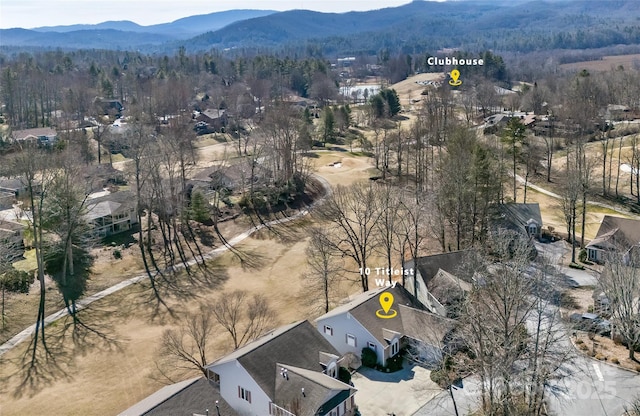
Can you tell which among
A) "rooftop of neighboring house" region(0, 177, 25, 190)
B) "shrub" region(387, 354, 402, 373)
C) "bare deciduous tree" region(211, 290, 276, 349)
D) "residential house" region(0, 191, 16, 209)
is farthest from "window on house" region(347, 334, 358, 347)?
"rooftop of neighboring house" region(0, 177, 25, 190)

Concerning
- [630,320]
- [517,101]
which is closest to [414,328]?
[630,320]

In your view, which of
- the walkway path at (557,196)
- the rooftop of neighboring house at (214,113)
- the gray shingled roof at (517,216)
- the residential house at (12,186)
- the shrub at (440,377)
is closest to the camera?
the shrub at (440,377)

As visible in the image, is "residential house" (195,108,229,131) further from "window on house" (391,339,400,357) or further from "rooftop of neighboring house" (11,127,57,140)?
"window on house" (391,339,400,357)

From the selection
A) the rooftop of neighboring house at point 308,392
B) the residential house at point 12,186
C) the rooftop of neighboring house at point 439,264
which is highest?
the residential house at point 12,186

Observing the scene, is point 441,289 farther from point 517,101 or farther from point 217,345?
point 517,101

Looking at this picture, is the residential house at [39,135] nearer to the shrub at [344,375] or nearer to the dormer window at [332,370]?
the shrub at [344,375]

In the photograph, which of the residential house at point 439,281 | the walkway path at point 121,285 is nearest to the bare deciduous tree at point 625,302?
the residential house at point 439,281
